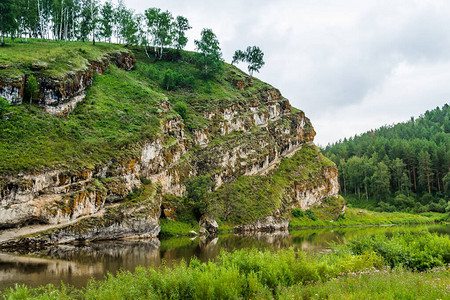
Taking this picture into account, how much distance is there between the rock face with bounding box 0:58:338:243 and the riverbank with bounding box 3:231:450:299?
94.8 ft

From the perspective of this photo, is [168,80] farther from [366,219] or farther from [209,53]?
[366,219]

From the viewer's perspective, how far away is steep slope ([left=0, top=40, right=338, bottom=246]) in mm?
40875

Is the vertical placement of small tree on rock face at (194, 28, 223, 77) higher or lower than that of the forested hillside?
higher

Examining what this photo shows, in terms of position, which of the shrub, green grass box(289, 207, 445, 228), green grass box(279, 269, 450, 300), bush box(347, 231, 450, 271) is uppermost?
the shrub

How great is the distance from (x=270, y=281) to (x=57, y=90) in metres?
54.0

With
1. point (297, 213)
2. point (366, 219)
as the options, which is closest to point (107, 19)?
point (297, 213)

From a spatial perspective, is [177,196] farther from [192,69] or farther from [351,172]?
[351,172]

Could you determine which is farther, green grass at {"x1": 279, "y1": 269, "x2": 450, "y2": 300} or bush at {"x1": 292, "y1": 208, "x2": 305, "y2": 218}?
bush at {"x1": 292, "y1": 208, "x2": 305, "y2": 218}

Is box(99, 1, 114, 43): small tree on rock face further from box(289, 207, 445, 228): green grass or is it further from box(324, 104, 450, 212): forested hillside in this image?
box(324, 104, 450, 212): forested hillside

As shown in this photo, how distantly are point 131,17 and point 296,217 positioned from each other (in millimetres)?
90989

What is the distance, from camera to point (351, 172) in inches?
5261

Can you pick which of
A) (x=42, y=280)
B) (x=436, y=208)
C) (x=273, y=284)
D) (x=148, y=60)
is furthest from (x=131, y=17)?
(x=436, y=208)

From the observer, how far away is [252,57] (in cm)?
12988

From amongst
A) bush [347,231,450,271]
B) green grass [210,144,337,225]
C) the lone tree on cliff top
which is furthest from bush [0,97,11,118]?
the lone tree on cliff top
